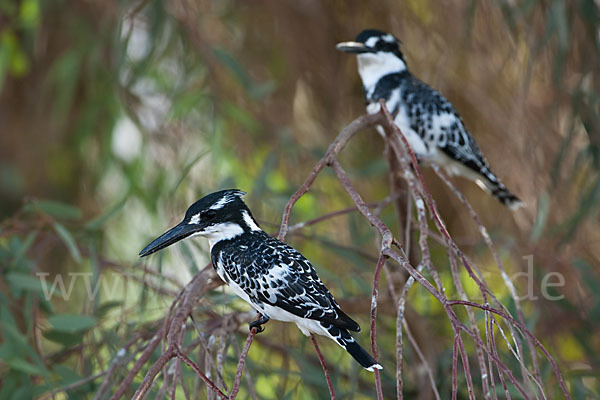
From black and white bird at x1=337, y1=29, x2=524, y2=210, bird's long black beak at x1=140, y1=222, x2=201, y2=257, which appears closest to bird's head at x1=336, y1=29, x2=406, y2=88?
black and white bird at x1=337, y1=29, x2=524, y2=210

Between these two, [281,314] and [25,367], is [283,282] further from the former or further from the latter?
[25,367]

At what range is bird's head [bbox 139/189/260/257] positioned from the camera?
1430 mm

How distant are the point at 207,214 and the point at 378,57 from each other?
3.47 feet

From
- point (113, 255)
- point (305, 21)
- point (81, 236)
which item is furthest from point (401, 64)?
point (113, 255)

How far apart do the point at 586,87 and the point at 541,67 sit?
10.1 inches

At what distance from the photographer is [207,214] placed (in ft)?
4.75

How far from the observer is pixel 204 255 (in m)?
2.21

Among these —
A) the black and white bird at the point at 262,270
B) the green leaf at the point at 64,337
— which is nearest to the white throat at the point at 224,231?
the black and white bird at the point at 262,270

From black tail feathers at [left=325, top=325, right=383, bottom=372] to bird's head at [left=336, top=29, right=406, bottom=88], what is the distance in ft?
3.85

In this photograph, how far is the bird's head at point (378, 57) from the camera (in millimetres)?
2324

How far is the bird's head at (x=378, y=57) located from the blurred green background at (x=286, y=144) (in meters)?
0.23

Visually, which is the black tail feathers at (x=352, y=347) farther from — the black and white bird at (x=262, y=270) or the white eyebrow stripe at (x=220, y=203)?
the white eyebrow stripe at (x=220, y=203)

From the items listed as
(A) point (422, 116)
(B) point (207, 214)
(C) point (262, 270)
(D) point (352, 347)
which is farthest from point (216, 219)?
(A) point (422, 116)

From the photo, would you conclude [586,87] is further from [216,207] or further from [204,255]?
[216,207]
